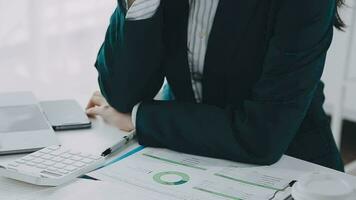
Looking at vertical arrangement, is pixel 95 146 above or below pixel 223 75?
below

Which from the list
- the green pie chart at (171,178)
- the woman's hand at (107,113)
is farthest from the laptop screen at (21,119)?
the green pie chart at (171,178)

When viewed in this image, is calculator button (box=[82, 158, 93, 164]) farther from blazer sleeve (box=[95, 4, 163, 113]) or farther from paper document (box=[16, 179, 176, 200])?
blazer sleeve (box=[95, 4, 163, 113])

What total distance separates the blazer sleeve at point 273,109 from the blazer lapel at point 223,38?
0.28 feet

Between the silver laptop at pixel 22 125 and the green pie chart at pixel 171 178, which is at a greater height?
the silver laptop at pixel 22 125

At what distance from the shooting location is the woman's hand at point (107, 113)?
3.97 feet

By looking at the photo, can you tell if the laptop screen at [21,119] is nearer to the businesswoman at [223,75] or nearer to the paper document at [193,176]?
the businesswoman at [223,75]

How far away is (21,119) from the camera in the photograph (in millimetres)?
1222

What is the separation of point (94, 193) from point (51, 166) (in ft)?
0.37

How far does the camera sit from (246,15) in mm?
1164

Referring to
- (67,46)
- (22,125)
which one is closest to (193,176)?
(22,125)

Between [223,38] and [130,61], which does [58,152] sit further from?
[223,38]

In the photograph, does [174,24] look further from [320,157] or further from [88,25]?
[88,25]

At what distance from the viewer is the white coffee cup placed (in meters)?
0.81

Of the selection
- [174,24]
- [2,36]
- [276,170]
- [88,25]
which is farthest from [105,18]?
[276,170]
